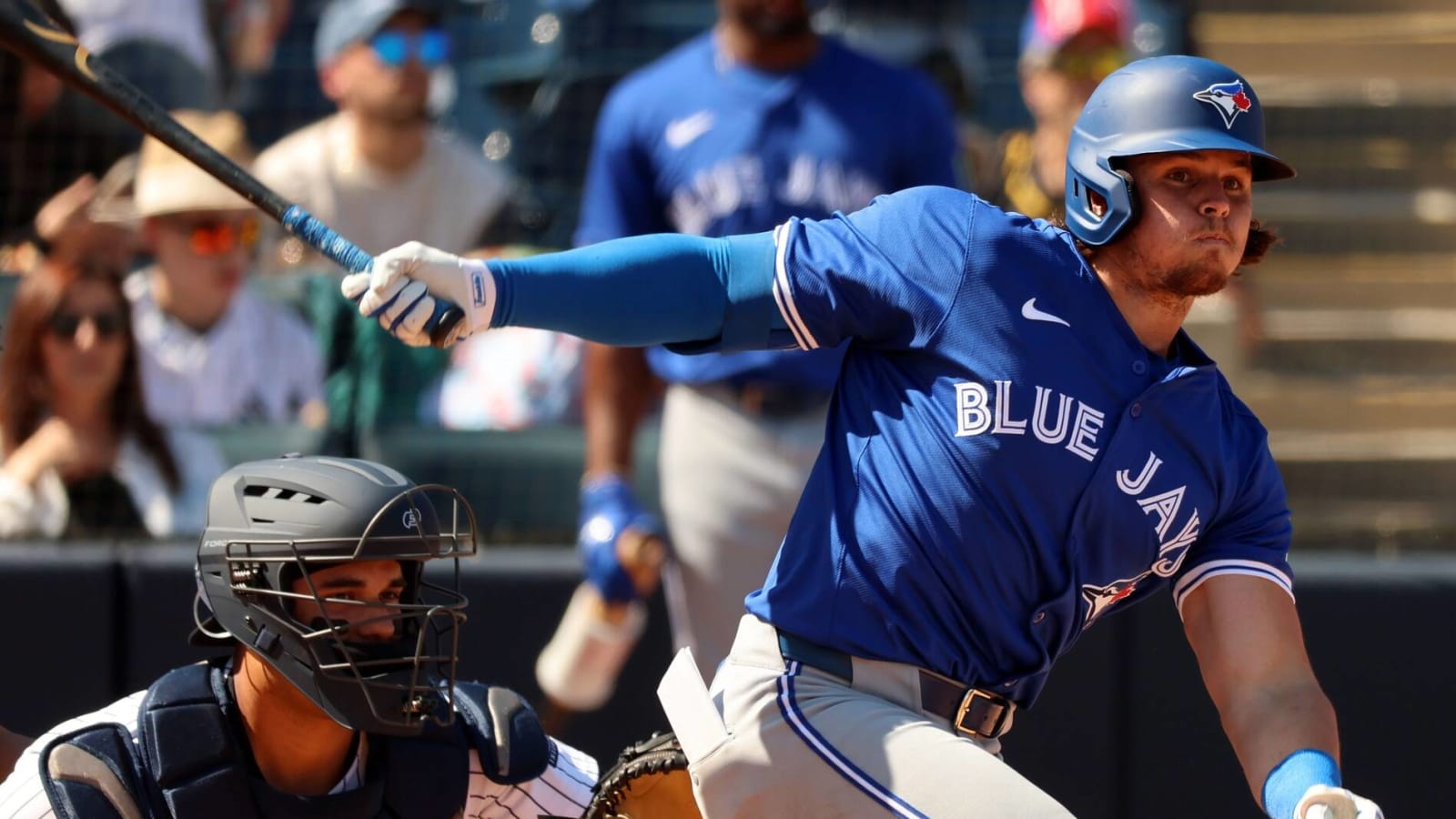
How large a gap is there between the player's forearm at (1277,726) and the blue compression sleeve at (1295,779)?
0.04ft

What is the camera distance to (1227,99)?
7.96 ft

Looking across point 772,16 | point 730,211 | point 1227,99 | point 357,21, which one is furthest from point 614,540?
point 357,21

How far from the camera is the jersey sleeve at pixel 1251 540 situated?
255 cm

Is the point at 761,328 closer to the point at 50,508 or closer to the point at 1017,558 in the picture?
the point at 1017,558

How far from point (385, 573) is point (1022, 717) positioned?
2.30m

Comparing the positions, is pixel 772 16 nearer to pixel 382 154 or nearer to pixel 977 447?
pixel 382 154

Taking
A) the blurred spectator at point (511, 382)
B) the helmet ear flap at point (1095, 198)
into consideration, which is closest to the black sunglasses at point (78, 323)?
the blurred spectator at point (511, 382)

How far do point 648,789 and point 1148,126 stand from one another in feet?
3.56

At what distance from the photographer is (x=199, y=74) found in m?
5.85

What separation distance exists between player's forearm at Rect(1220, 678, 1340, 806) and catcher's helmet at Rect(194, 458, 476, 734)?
1021 mm

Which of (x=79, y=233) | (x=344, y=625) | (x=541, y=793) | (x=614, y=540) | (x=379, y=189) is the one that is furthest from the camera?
(x=379, y=189)

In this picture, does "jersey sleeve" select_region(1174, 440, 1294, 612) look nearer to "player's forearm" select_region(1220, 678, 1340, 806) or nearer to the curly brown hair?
"player's forearm" select_region(1220, 678, 1340, 806)

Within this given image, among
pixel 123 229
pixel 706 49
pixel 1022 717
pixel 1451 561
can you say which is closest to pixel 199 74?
pixel 123 229

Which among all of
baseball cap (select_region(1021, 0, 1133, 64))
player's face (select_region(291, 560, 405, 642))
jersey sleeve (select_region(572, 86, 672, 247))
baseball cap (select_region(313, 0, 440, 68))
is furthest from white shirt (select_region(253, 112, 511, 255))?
player's face (select_region(291, 560, 405, 642))
